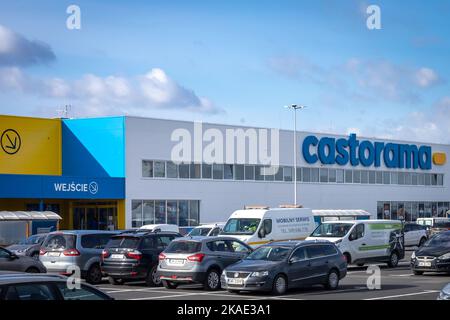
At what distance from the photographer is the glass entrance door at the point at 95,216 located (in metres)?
47.0

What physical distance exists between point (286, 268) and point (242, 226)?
11242mm

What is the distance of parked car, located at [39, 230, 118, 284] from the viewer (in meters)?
24.7

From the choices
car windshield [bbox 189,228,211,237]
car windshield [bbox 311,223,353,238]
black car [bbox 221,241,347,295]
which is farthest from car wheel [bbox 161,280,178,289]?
car windshield [bbox 189,228,211,237]

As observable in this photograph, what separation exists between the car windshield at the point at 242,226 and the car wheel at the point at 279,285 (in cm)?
1069

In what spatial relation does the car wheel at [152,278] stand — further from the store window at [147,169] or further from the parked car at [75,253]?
the store window at [147,169]

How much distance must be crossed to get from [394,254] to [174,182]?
2043 cm

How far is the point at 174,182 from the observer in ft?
162

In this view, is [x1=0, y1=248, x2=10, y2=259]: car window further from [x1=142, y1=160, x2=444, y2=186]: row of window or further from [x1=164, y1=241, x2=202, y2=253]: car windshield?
[x1=142, y1=160, x2=444, y2=186]: row of window

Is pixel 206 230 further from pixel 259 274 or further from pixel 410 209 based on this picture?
pixel 410 209

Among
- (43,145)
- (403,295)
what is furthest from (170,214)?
(403,295)

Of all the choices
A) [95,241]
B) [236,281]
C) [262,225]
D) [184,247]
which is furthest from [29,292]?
[262,225]

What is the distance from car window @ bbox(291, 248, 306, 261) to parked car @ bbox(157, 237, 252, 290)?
7.69ft

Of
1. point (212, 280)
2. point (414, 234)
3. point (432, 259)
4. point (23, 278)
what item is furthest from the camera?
point (414, 234)

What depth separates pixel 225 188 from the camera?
52500mm
